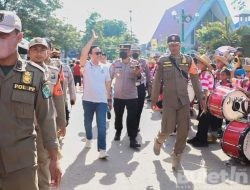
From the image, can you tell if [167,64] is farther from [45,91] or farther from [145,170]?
[45,91]

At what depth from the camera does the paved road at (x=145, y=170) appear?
19.4ft

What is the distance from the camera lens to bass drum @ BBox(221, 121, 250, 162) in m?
6.59

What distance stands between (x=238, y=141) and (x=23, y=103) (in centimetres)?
425

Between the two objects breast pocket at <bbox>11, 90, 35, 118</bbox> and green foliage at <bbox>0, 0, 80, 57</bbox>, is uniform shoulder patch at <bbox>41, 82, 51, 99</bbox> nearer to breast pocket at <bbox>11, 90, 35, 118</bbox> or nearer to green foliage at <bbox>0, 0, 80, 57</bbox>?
breast pocket at <bbox>11, 90, 35, 118</bbox>

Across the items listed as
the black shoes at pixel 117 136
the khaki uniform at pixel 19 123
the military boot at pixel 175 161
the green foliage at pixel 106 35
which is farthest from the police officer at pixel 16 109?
the green foliage at pixel 106 35

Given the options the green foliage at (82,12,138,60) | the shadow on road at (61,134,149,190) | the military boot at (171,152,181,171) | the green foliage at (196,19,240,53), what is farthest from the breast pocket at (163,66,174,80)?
the green foliage at (82,12,138,60)

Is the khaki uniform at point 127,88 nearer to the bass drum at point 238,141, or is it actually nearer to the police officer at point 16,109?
the bass drum at point 238,141

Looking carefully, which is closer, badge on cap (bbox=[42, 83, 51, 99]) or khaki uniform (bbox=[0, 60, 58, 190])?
khaki uniform (bbox=[0, 60, 58, 190])

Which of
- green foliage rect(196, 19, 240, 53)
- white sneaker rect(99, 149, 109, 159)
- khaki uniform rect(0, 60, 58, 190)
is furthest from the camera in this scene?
green foliage rect(196, 19, 240, 53)

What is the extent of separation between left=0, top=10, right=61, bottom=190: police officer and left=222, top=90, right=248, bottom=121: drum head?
16.7ft

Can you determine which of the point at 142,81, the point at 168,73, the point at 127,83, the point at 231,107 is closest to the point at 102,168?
the point at 168,73

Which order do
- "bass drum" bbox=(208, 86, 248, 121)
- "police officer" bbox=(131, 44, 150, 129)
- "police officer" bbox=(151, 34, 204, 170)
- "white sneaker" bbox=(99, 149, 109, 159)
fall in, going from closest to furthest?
"police officer" bbox=(151, 34, 204, 170), "white sneaker" bbox=(99, 149, 109, 159), "bass drum" bbox=(208, 86, 248, 121), "police officer" bbox=(131, 44, 150, 129)

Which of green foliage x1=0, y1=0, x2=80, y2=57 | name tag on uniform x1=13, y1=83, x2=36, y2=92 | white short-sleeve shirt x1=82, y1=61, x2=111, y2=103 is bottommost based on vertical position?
white short-sleeve shirt x1=82, y1=61, x2=111, y2=103

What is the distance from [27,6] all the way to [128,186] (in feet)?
145
